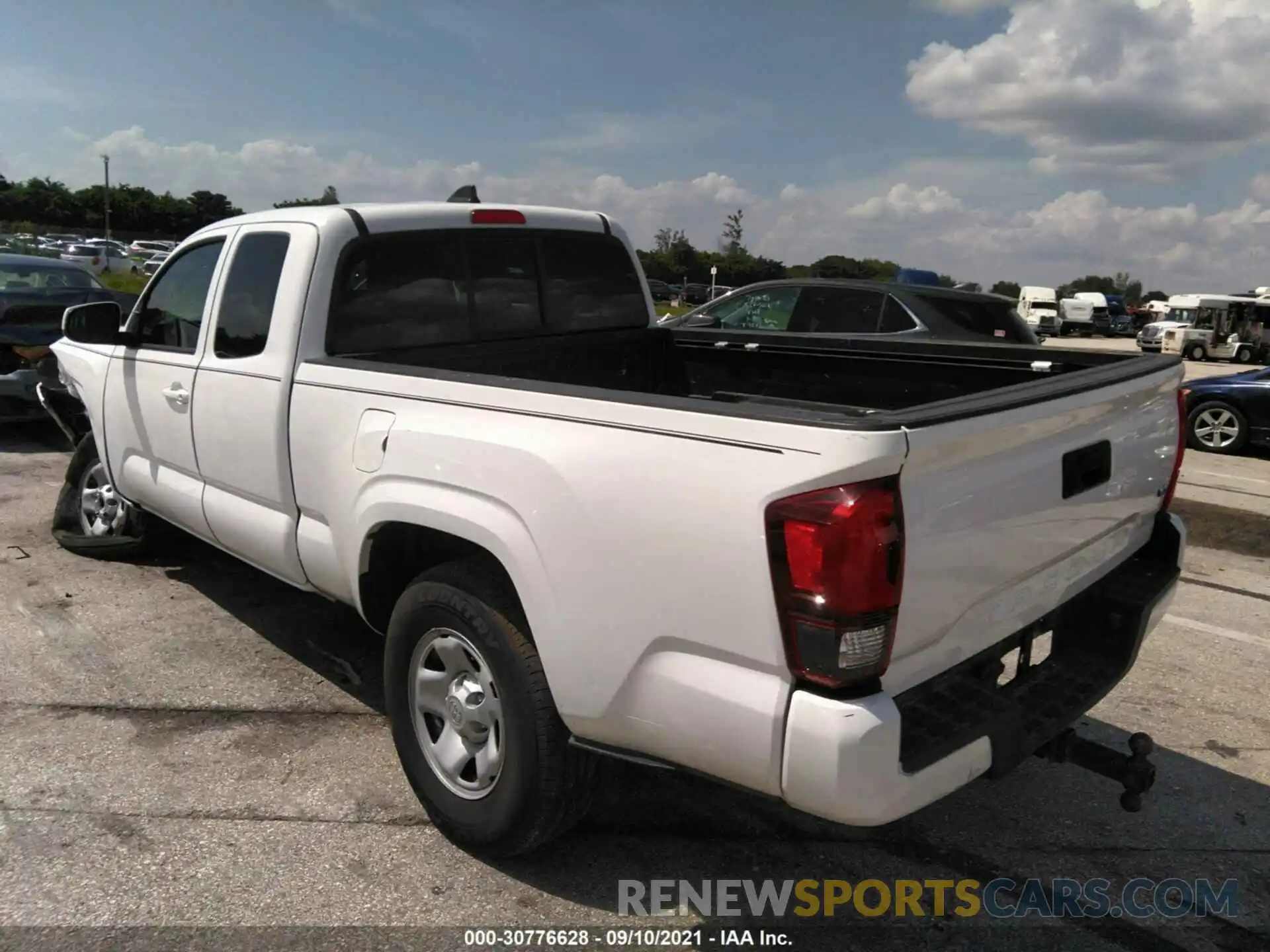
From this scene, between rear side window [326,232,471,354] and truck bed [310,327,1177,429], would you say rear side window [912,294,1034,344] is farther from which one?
rear side window [326,232,471,354]

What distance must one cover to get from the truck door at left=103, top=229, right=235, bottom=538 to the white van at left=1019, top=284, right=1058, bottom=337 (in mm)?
44349

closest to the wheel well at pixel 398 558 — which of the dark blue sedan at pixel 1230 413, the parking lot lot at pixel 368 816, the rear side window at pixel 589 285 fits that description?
the parking lot lot at pixel 368 816

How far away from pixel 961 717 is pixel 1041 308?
159ft

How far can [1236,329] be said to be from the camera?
34938 mm

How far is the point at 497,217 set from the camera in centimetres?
411

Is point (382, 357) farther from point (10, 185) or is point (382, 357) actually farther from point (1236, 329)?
point (10, 185)

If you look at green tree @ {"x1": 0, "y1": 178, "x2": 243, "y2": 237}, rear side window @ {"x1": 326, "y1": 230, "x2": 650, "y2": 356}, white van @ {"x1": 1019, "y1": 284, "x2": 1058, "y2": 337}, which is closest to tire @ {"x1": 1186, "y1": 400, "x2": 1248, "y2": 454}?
rear side window @ {"x1": 326, "y1": 230, "x2": 650, "y2": 356}

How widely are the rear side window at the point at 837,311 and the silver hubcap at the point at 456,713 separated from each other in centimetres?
610

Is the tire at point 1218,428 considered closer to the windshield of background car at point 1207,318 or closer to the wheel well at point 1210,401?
the wheel well at point 1210,401

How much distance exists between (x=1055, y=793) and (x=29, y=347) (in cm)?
873

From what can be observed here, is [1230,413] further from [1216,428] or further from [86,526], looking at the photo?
[86,526]

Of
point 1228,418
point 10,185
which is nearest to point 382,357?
point 1228,418

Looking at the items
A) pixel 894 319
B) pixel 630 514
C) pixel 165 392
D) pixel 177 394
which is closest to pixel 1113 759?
pixel 630 514

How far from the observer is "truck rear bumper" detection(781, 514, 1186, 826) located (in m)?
2.07
